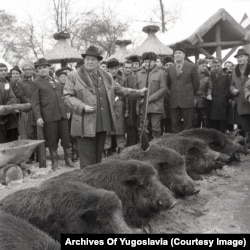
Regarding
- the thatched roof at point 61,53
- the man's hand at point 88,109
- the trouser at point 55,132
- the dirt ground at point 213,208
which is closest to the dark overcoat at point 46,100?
the trouser at point 55,132

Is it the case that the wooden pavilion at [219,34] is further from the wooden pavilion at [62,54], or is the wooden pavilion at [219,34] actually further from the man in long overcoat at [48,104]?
the man in long overcoat at [48,104]

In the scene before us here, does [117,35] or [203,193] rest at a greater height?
[117,35]

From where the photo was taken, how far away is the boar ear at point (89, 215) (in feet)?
10.7

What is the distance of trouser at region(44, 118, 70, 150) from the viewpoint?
24.2 ft

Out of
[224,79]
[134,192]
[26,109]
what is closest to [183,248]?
[134,192]

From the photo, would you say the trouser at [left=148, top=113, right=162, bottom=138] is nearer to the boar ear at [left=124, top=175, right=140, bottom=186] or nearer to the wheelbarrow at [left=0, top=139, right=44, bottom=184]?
the wheelbarrow at [left=0, top=139, right=44, bottom=184]

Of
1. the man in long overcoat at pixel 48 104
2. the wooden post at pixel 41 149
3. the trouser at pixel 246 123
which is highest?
the man in long overcoat at pixel 48 104

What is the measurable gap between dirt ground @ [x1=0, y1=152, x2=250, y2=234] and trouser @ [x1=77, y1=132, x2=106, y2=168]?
130 centimetres

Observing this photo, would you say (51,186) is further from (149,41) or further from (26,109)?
(149,41)

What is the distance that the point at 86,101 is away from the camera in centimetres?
507

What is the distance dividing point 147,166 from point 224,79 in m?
5.03

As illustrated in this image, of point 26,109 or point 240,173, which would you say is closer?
point 240,173

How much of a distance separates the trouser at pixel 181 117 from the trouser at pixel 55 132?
216cm

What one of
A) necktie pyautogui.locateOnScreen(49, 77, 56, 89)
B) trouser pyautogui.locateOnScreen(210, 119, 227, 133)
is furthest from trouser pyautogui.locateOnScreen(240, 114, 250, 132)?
necktie pyautogui.locateOnScreen(49, 77, 56, 89)
